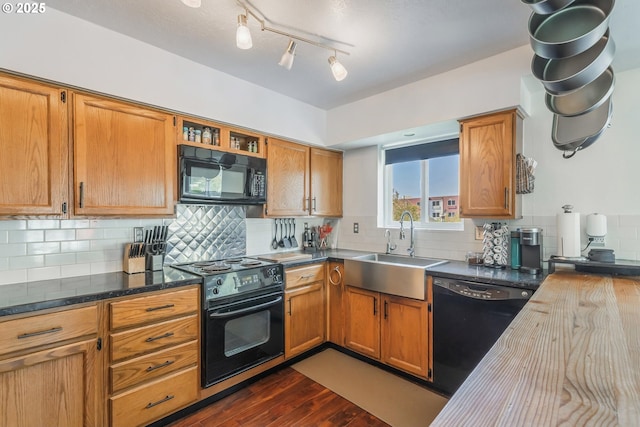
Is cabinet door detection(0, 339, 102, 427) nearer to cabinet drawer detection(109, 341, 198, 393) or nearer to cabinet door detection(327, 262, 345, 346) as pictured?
cabinet drawer detection(109, 341, 198, 393)

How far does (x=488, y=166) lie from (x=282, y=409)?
226 cm

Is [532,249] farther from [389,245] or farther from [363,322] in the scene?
[363,322]

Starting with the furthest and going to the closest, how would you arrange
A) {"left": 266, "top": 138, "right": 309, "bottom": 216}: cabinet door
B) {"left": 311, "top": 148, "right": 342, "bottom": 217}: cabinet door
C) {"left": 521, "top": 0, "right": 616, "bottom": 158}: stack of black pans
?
{"left": 311, "top": 148, "right": 342, "bottom": 217}: cabinet door < {"left": 266, "top": 138, "right": 309, "bottom": 216}: cabinet door < {"left": 521, "top": 0, "right": 616, "bottom": 158}: stack of black pans

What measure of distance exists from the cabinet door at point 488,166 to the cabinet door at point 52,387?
2623mm

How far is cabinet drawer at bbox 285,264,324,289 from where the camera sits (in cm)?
265

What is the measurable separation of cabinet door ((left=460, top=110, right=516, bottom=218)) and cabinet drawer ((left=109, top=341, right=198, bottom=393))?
2218 millimetres

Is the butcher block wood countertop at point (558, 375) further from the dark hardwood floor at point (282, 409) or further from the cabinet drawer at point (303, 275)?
the cabinet drawer at point (303, 275)

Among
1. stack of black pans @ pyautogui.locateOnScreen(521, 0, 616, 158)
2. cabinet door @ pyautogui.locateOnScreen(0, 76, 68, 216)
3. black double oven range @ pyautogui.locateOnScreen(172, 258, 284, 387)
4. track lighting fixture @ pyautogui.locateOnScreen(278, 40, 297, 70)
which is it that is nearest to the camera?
stack of black pans @ pyautogui.locateOnScreen(521, 0, 616, 158)

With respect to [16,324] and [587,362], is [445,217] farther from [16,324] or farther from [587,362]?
[16,324]

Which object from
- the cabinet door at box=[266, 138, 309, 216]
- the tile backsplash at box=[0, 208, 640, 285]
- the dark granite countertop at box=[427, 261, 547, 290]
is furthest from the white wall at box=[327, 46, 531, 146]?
the dark granite countertop at box=[427, 261, 547, 290]

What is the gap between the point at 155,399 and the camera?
1.85m

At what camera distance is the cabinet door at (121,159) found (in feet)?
6.08

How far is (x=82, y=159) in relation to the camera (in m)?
1.85

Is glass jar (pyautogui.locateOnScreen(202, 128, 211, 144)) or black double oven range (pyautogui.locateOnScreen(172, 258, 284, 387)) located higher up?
glass jar (pyautogui.locateOnScreen(202, 128, 211, 144))
